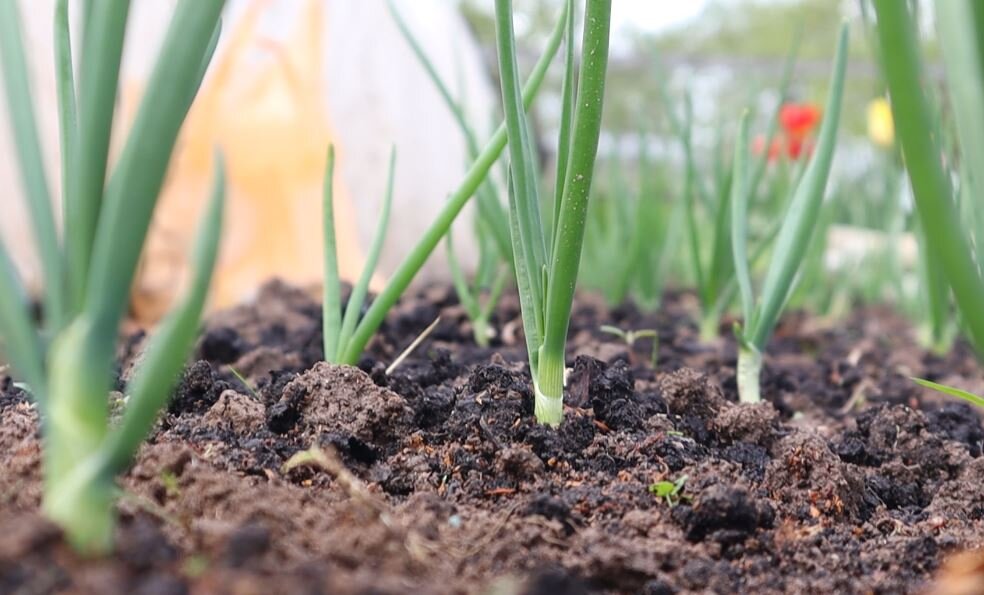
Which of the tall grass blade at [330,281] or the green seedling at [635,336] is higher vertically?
the tall grass blade at [330,281]

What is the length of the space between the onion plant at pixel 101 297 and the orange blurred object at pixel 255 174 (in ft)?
6.41

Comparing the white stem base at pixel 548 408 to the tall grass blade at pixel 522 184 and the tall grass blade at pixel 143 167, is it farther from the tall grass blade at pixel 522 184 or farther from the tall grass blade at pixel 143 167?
the tall grass blade at pixel 143 167

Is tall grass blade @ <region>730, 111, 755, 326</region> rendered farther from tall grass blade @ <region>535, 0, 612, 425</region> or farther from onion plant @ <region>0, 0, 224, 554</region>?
onion plant @ <region>0, 0, 224, 554</region>

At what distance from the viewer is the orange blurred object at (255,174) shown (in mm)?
2602

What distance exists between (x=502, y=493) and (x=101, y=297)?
14.7 inches

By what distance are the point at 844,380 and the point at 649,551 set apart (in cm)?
87

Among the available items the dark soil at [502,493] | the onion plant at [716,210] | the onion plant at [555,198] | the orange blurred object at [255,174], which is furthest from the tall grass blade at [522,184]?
the orange blurred object at [255,174]

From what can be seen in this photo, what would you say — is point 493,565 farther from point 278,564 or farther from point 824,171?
point 824,171

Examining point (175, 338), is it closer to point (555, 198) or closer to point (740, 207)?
point (555, 198)

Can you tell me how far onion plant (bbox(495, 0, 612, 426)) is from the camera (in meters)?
0.71

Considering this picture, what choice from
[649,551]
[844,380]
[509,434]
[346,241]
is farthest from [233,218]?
[649,551]

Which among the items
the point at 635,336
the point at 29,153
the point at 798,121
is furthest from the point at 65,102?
the point at 798,121

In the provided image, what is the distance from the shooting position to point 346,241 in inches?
99.5

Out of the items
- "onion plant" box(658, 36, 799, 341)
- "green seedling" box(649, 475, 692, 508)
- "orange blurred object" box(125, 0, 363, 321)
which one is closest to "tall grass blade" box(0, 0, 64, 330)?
"green seedling" box(649, 475, 692, 508)
